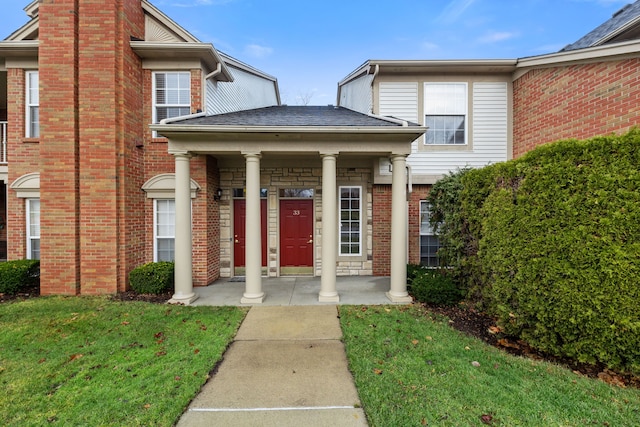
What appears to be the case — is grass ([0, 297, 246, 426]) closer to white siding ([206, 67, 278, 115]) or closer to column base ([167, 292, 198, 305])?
column base ([167, 292, 198, 305])

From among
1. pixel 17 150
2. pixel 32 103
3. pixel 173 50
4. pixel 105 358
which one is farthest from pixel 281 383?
pixel 32 103

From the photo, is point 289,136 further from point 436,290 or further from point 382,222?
point 436,290

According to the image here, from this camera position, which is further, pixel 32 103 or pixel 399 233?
pixel 32 103

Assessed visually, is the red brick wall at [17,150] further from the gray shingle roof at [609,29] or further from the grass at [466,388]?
the gray shingle roof at [609,29]

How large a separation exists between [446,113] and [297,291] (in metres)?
6.42

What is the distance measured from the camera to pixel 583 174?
3555 mm

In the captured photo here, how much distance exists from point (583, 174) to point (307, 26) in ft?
75.8

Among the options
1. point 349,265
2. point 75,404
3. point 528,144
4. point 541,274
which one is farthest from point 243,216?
point 528,144

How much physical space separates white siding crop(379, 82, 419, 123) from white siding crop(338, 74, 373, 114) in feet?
1.42

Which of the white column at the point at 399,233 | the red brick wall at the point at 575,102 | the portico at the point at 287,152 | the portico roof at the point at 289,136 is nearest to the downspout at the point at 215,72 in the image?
the portico roof at the point at 289,136

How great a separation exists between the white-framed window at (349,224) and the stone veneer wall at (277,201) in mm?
174

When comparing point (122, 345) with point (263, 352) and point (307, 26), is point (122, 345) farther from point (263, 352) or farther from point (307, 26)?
point (307, 26)

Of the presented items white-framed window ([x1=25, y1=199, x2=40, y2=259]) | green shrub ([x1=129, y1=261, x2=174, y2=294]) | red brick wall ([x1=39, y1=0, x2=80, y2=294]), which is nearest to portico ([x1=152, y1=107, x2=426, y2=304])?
green shrub ([x1=129, y1=261, x2=174, y2=294])

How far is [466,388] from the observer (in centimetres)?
315
